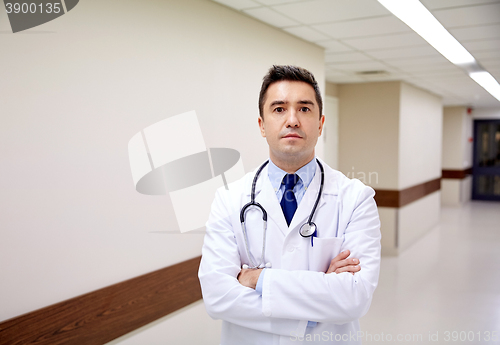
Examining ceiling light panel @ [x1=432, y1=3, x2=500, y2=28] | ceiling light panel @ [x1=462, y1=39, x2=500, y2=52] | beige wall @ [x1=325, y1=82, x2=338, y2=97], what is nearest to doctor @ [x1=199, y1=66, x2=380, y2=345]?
ceiling light panel @ [x1=432, y1=3, x2=500, y2=28]

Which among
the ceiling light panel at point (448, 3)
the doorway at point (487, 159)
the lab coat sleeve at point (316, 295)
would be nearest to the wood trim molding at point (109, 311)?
the lab coat sleeve at point (316, 295)

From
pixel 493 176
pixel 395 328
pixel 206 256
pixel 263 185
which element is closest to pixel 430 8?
pixel 263 185

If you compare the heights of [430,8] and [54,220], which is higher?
[430,8]

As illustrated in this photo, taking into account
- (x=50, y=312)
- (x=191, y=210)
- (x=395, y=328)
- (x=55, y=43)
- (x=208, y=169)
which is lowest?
(x=395, y=328)

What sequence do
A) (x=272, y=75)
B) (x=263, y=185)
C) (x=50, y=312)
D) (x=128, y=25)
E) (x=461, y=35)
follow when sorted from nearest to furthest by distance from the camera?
(x=272, y=75) < (x=263, y=185) < (x=50, y=312) < (x=128, y=25) < (x=461, y=35)

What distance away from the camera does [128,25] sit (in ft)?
7.60

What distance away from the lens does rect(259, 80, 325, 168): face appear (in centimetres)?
145

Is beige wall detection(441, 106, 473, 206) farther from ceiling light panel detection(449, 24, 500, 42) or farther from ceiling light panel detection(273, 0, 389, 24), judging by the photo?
ceiling light panel detection(273, 0, 389, 24)

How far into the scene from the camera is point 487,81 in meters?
6.18

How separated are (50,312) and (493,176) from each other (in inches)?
510

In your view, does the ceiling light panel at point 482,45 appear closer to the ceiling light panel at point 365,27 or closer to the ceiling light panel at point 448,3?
the ceiling light panel at point 365,27

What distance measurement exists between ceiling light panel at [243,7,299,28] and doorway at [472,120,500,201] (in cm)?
1050

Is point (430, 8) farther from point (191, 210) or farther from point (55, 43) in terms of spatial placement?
point (55, 43)

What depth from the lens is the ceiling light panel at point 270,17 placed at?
309cm
